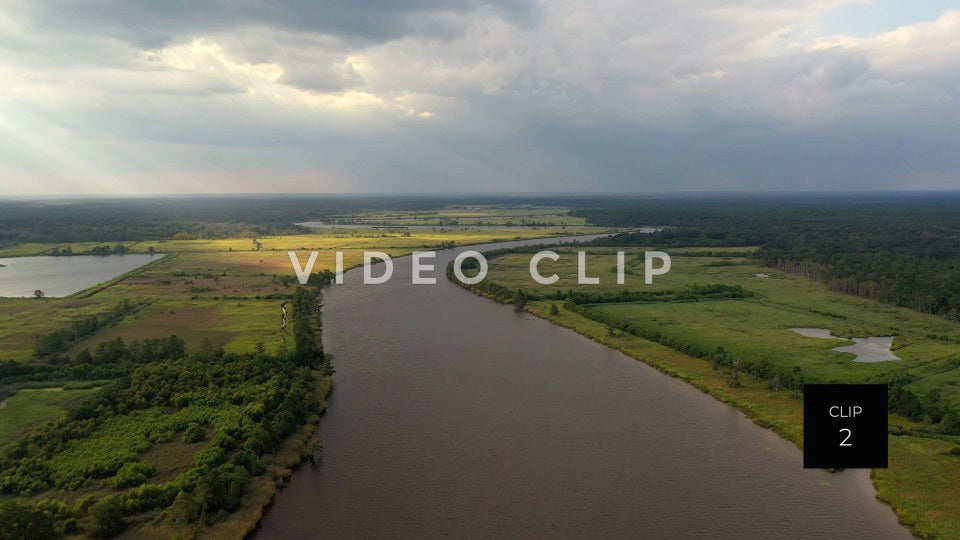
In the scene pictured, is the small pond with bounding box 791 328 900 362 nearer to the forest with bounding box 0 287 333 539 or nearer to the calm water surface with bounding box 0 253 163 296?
the forest with bounding box 0 287 333 539

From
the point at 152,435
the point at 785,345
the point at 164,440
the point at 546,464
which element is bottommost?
the point at 546,464

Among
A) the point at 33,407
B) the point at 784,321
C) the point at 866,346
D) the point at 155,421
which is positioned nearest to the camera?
the point at 155,421

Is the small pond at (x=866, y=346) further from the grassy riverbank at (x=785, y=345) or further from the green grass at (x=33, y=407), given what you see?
the green grass at (x=33, y=407)

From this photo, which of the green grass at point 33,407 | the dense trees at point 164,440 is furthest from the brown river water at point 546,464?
the green grass at point 33,407

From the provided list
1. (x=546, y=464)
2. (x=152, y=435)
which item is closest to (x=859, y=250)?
(x=546, y=464)

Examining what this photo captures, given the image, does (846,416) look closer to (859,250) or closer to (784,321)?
(784,321)

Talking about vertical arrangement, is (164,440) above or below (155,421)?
below
